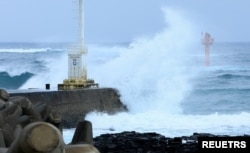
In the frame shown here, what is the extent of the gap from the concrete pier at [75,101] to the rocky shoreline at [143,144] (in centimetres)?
313

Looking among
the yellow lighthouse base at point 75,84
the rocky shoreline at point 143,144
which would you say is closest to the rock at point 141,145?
the rocky shoreline at point 143,144

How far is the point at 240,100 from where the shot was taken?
2548 cm

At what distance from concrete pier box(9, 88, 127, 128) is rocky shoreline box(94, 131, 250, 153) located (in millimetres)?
3131

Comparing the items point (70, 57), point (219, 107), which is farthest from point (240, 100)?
point (70, 57)

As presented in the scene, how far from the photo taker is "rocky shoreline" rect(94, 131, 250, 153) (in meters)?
9.95

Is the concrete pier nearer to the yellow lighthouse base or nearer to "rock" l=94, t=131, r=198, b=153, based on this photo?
the yellow lighthouse base

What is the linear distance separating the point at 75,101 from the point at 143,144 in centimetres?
505

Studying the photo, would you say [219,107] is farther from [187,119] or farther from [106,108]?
[106,108]

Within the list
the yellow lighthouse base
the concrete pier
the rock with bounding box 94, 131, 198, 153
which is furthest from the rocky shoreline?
the yellow lighthouse base

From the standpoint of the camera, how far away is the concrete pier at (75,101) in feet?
47.8

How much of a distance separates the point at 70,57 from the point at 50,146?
1495 centimetres

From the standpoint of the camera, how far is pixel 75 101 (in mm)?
15445

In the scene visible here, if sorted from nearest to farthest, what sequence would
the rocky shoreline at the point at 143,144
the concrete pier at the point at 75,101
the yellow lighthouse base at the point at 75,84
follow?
the rocky shoreline at the point at 143,144
the concrete pier at the point at 75,101
the yellow lighthouse base at the point at 75,84

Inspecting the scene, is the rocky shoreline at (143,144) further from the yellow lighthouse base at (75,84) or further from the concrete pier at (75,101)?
the yellow lighthouse base at (75,84)
